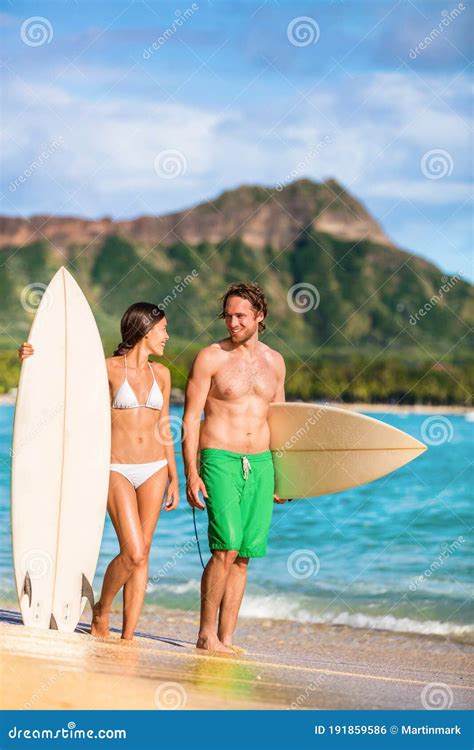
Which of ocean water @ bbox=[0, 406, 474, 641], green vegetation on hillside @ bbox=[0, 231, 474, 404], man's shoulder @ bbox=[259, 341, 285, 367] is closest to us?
man's shoulder @ bbox=[259, 341, 285, 367]

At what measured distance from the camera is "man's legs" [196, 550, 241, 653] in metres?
5.18

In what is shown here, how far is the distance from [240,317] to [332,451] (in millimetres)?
1079

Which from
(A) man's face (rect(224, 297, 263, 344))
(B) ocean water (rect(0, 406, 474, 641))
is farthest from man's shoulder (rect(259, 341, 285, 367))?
(B) ocean water (rect(0, 406, 474, 641))

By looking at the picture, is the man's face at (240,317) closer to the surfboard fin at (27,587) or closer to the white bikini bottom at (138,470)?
the white bikini bottom at (138,470)

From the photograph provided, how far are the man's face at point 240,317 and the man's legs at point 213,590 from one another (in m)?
1.02

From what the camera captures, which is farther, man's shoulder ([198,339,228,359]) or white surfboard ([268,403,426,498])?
white surfboard ([268,403,426,498])

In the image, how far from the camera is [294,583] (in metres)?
10.8

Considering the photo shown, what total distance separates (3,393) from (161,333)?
46.8 meters

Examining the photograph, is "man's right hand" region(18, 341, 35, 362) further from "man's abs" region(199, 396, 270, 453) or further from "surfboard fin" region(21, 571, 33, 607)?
"surfboard fin" region(21, 571, 33, 607)

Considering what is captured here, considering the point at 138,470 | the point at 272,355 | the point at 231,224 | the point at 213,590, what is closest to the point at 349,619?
the point at 213,590

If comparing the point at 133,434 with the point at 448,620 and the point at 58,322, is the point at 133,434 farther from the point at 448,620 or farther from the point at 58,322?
the point at 448,620

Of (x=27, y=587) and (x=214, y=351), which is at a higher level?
(x=214, y=351)

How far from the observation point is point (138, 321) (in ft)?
16.6

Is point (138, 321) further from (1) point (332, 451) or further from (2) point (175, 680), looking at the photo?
(2) point (175, 680)
